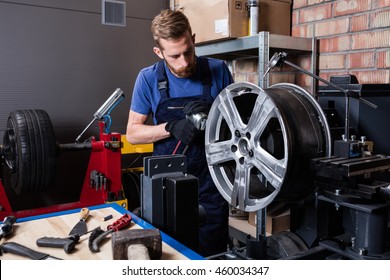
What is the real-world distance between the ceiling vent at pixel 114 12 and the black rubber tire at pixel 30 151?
1.16 m

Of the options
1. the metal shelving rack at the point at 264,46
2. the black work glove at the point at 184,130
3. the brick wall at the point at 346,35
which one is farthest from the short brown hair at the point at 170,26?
the brick wall at the point at 346,35

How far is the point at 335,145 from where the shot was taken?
0.93 meters

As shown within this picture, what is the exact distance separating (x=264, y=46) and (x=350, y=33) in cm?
47

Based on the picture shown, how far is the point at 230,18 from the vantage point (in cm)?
206

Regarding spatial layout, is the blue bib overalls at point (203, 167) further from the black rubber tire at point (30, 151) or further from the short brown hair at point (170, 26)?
the black rubber tire at point (30, 151)

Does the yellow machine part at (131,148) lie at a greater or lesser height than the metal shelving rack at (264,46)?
lesser

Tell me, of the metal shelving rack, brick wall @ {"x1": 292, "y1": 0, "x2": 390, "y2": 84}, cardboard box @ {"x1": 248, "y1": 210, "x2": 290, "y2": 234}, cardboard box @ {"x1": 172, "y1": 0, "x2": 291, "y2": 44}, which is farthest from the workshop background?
cardboard box @ {"x1": 248, "y1": 210, "x2": 290, "y2": 234}

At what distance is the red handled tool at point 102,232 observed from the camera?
2.82ft

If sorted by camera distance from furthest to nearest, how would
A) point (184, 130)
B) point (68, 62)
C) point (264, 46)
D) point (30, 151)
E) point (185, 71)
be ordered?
point (68, 62)
point (30, 151)
point (264, 46)
point (185, 71)
point (184, 130)

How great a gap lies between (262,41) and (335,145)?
1120 millimetres

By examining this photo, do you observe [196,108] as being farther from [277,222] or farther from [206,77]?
[277,222]

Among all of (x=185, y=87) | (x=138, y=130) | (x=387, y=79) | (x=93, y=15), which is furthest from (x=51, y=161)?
(x=387, y=79)

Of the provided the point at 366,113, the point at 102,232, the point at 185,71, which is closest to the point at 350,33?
the point at 366,113

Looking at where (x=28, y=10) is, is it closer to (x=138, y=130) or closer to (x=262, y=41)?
(x=138, y=130)
